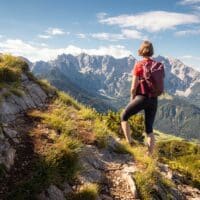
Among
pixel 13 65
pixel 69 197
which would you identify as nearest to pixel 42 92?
pixel 13 65

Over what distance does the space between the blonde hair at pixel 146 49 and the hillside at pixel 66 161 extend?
3.35m

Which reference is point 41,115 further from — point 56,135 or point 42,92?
point 42,92

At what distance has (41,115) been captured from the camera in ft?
43.6

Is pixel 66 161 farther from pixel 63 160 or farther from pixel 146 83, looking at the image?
pixel 146 83

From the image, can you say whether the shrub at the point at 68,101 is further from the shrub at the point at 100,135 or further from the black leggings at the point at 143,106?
A: the black leggings at the point at 143,106

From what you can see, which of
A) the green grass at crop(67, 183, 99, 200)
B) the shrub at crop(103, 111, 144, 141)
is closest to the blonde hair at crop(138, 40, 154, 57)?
the green grass at crop(67, 183, 99, 200)

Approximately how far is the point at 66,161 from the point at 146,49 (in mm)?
5110

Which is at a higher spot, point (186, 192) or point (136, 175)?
point (136, 175)

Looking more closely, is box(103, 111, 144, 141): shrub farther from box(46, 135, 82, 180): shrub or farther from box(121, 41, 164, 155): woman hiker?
box(46, 135, 82, 180): shrub

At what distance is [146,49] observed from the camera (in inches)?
475

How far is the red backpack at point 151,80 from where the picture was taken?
38.2ft

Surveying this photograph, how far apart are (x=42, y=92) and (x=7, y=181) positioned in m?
10.8

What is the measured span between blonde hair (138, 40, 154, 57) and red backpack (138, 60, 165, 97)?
1.21 feet

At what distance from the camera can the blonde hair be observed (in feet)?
39.5
